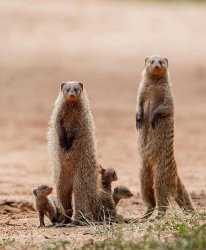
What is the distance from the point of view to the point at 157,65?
934 centimetres

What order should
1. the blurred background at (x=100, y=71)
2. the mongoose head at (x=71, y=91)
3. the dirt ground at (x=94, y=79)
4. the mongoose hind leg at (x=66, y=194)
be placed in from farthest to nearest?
the blurred background at (x=100, y=71) < the dirt ground at (x=94, y=79) < the mongoose hind leg at (x=66, y=194) < the mongoose head at (x=71, y=91)

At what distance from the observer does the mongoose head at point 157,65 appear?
935 centimetres

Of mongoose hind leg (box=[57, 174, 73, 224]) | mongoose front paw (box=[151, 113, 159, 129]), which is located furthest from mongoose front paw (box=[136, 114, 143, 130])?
mongoose hind leg (box=[57, 174, 73, 224])

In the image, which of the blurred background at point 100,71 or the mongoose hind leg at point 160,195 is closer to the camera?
the mongoose hind leg at point 160,195

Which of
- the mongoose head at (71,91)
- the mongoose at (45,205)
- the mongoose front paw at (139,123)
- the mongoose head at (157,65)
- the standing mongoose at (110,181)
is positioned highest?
the mongoose head at (157,65)

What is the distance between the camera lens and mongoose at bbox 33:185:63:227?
885 centimetres

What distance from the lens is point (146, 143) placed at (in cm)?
927

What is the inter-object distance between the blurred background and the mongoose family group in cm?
148

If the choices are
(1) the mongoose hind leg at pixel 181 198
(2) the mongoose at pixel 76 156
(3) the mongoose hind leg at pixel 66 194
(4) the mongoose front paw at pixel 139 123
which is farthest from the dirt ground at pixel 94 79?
(4) the mongoose front paw at pixel 139 123

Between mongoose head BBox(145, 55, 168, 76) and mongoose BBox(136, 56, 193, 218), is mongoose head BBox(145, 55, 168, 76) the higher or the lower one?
the higher one

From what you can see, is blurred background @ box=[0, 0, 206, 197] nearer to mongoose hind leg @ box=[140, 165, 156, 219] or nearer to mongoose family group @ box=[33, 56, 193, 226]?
mongoose hind leg @ box=[140, 165, 156, 219]

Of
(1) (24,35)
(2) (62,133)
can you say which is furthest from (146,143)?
(1) (24,35)

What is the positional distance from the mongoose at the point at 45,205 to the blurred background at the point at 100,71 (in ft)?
4.41

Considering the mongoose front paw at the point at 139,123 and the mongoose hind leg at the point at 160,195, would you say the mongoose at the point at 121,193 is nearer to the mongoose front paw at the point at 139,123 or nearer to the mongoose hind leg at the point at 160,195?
the mongoose hind leg at the point at 160,195
